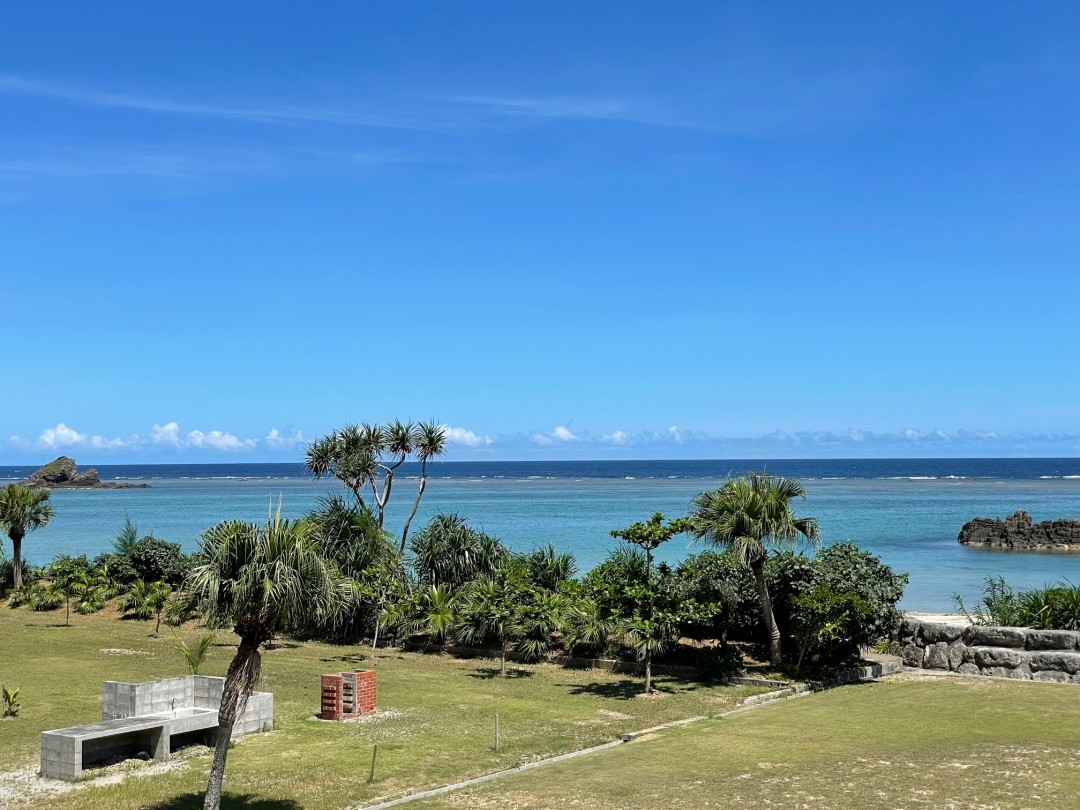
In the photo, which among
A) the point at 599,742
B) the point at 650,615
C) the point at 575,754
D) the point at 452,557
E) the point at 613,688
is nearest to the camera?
the point at 575,754

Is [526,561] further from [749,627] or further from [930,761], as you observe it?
[930,761]

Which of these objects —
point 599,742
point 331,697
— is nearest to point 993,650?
point 599,742

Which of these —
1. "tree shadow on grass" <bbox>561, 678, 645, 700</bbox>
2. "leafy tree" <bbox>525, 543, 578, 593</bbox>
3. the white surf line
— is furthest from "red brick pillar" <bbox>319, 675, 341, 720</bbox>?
"leafy tree" <bbox>525, 543, 578, 593</bbox>

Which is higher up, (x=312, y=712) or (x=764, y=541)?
(x=764, y=541)

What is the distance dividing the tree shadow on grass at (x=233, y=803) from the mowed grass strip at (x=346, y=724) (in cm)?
3

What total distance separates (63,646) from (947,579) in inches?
1384

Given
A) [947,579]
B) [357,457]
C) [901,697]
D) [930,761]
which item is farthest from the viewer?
[947,579]

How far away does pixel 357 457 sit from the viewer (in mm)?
36812

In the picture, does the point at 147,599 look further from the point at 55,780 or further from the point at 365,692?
the point at 55,780

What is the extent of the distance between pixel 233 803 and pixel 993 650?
666 inches

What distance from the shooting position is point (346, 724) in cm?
1842

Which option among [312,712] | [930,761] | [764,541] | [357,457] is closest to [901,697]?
[764,541]

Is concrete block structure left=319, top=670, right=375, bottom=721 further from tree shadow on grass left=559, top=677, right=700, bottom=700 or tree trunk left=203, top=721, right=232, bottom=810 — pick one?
tree trunk left=203, top=721, right=232, bottom=810

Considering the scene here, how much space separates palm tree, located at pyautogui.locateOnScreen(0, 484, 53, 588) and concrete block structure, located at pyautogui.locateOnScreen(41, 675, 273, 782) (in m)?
25.6
